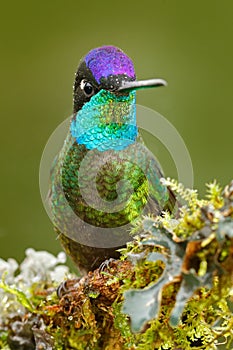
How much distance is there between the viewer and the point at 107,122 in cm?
154

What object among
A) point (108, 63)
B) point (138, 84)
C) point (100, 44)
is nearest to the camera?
point (138, 84)

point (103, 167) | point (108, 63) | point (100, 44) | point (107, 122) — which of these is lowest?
point (103, 167)

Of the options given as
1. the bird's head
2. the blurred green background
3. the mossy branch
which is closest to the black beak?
the bird's head

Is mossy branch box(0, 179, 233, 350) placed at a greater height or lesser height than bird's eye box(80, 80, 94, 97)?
lesser

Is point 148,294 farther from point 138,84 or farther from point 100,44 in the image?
point 100,44

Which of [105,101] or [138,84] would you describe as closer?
[138,84]

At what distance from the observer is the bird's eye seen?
5.08 ft

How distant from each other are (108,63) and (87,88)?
11 centimetres

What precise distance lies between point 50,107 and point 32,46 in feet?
1.78

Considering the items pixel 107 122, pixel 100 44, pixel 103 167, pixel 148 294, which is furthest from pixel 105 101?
A: pixel 100 44

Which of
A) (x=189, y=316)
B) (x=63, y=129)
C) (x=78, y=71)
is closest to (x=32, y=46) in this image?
(x=63, y=129)

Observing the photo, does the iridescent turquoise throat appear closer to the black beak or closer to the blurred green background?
the black beak

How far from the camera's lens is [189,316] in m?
1.14

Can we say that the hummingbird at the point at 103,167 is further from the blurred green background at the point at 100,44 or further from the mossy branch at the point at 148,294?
the blurred green background at the point at 100,44
